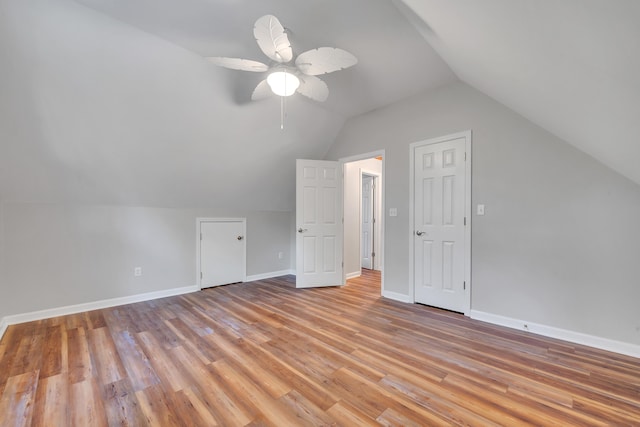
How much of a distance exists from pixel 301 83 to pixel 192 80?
1275 millimetres

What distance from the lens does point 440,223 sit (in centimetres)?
309

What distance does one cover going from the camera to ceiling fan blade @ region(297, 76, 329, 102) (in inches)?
81.7

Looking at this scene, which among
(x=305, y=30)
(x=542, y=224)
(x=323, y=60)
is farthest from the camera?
(x=542, y=224)

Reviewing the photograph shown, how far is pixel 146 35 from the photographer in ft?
7.20

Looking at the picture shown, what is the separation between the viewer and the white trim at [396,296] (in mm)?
3339

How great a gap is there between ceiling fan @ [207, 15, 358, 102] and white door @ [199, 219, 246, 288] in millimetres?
2521

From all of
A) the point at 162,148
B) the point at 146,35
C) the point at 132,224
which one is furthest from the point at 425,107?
the point at 132,224

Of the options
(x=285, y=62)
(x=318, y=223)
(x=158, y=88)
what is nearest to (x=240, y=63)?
(x=285, y=62)

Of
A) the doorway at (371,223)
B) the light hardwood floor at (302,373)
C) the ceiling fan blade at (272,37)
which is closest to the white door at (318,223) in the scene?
the light hardwood floor at (302,373)

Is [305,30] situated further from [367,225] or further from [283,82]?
[367,225]

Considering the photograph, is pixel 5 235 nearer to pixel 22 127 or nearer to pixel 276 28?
pixel 22 127

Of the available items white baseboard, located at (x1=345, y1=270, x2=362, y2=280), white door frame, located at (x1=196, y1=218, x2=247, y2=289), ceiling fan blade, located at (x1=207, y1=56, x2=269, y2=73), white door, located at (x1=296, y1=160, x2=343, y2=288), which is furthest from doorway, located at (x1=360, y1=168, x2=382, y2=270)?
ceiling fan blade, located at (x1=207, y1=56, x2=269, y2=73)

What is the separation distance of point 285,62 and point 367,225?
4248 millimetres

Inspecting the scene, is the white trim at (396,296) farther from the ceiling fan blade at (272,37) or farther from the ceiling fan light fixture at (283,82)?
the ceiling fan blade at (272,37)
